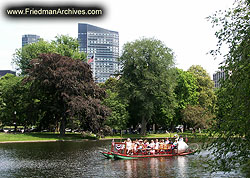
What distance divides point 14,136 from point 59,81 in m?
11.2

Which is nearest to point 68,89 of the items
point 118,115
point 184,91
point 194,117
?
point 118,115

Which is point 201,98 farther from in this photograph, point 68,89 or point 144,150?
point 144,150

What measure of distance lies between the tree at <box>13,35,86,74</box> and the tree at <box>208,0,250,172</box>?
198ft

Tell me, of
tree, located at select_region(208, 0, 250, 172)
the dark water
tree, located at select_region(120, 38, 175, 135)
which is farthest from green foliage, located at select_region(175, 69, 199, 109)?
tree, located at select_region(208, 0, 250, 172)

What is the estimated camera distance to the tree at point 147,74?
203 feet

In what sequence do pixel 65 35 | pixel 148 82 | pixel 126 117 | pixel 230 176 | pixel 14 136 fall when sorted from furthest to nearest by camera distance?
pixel 65 35 < pixel 126 117 < pixel 148 82 < pixel 14 136 < pixel 230 176

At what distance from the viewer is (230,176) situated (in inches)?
814

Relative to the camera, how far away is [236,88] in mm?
11664

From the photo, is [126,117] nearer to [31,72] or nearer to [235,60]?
[31,72]

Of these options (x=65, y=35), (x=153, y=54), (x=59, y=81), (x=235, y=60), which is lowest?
(x=235, y=60)

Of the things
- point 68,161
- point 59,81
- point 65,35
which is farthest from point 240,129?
point 65,35

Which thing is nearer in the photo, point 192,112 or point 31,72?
point 31,72

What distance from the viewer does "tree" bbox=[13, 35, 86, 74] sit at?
7181 cm

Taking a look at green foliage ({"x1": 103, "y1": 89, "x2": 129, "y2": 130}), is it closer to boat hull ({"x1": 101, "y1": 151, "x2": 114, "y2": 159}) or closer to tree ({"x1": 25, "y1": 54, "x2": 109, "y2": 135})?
tree ({"x1": 25, "y1": 54, "x2": 109, "y2": 135})
